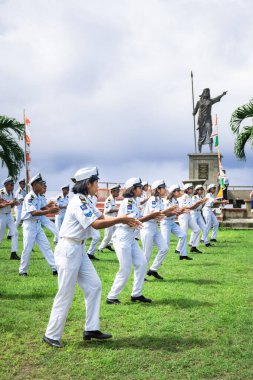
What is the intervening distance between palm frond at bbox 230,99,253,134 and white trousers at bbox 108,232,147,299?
567 inches

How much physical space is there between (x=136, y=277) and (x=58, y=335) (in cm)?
250

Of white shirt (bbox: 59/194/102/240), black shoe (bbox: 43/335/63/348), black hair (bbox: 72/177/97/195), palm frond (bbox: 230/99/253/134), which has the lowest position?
black shoe (bbox: 43/335/63/348)

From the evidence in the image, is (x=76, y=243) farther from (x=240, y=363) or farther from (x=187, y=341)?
(x=240, y=363)

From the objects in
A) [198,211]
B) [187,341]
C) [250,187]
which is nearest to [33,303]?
[187,341]

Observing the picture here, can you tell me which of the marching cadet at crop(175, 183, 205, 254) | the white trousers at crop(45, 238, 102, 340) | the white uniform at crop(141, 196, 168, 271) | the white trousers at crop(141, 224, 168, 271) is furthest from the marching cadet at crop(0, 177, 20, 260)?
the white trousers at crop(45, 238, 102, 340)

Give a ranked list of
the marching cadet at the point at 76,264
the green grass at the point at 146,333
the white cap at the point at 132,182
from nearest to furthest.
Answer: the green grass at the point at 146,333 → the marching cadet at the point at 76,264 → the white cap at the point at 132,182

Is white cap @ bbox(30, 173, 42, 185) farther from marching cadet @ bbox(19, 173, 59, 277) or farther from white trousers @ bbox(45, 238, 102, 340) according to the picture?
white trousers @ bbox(45, 238, 102, 340)

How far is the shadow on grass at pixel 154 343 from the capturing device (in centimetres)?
566

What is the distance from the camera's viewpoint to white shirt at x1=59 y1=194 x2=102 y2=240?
18.0 ft

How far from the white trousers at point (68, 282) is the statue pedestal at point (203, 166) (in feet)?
87.8

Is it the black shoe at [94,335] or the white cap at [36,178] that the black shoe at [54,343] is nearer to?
the black shoe at [94,335]

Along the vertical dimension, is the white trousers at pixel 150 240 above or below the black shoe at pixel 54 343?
above

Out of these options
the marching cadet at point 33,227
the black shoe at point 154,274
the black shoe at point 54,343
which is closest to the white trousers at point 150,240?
the black shoe at point 154,274

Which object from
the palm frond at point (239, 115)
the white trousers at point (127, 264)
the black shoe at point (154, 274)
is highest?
the palm frond at point (239, 115)
